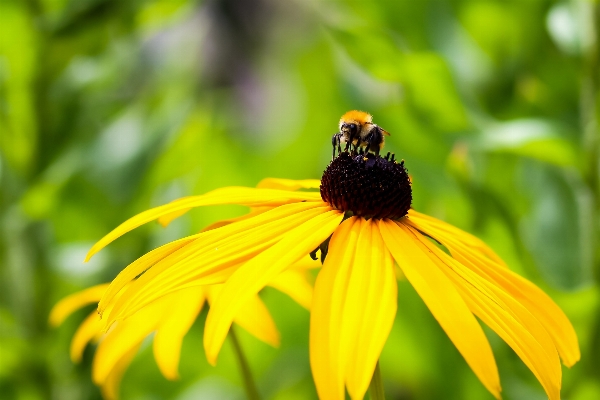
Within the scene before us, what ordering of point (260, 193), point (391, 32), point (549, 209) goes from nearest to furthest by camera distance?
point (260, 193), point (549, 209), point (391, 32)

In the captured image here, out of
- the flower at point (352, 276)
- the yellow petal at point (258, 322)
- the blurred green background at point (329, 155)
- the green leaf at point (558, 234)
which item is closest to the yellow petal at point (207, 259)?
the flower at point (352, 276)

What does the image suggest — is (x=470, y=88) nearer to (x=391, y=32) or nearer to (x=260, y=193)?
(x=391, y=32)

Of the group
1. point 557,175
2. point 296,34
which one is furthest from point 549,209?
point 296,34

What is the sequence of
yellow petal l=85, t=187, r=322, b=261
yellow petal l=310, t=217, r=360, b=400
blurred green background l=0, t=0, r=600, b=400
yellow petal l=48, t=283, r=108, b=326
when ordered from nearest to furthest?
yellow petal l=310, t=217, r=360, b=400
yellow petal l=85, t=187, r=322, b=261
yellow petal l=48, t=283, r=108, b=326
blurred green background l=0, t=0, r=600, b=400

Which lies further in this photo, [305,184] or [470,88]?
[470,88]

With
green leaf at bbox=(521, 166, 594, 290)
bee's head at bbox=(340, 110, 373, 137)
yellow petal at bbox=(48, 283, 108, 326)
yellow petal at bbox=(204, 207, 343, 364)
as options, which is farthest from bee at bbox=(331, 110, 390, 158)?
green leaf at bbox=(521, 166, 594, 290)

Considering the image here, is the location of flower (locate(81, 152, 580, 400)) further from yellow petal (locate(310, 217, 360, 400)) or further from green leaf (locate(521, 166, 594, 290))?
green leaf (locate(521, 166, 594, 290))
